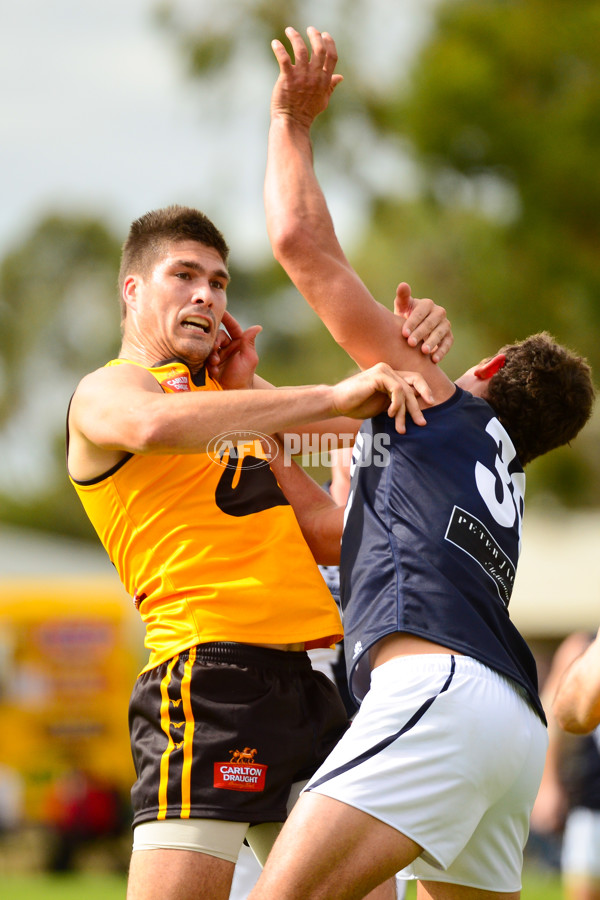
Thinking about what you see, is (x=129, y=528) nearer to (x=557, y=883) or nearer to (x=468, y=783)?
(x=468, y=783)

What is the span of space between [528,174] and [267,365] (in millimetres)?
21647

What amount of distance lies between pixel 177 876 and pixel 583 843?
4.03 metres

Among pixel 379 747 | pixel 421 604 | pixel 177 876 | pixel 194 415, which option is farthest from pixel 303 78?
pixel 177 876

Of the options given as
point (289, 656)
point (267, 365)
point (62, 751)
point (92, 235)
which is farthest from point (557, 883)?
point (92, 235)

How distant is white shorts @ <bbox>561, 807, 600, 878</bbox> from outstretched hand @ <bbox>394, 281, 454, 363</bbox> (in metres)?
4.05

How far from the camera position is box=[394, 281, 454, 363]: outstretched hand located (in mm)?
3355

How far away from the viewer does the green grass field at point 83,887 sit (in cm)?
1107

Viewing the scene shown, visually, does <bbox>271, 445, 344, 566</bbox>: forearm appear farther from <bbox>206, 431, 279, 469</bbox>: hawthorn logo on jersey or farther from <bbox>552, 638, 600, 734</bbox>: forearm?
<bbox>552, 638, 600, 734</bbox>: forearm

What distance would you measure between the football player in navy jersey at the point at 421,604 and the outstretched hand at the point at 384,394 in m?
0.06

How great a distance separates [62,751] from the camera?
1291 centimetres

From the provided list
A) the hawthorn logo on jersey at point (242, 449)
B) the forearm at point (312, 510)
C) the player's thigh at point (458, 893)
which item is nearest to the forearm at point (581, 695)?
the player's thigh at point (458, 893)

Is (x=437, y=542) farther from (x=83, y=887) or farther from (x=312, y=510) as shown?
(x=83, y=887)

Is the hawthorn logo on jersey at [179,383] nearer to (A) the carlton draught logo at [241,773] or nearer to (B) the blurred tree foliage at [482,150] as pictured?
(A) the carlton draught logo at [241,773]

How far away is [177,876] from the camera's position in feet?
10.2
